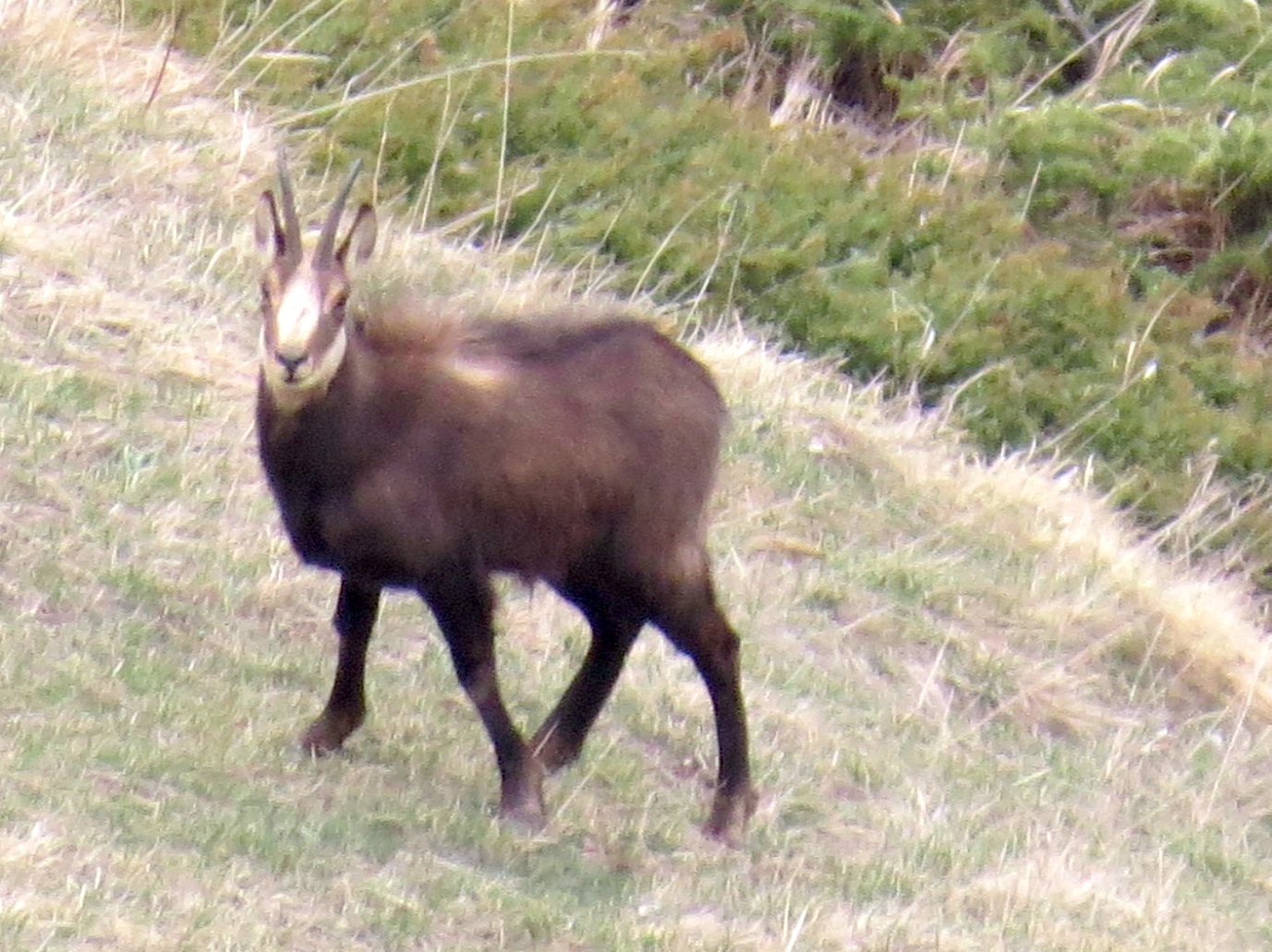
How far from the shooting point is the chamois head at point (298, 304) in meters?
5.62

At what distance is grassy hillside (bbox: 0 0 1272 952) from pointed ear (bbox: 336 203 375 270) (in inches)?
54.6

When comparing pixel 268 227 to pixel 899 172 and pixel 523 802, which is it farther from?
pixel 899 172

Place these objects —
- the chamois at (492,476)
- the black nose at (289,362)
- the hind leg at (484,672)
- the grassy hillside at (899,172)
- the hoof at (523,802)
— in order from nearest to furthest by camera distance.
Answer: the black nose at (289,362) < the chamois at (492,476) < the hind leg at (484,672) < the hoof at (523,802) < the grassy hillside at (899,172)

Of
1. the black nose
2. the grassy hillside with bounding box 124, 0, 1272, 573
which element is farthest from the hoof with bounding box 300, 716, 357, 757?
the grassy hillside with bounding box 124, 0, 1272, 573

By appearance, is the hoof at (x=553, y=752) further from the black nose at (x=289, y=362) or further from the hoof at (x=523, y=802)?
the black nose at (x=289, y=362)

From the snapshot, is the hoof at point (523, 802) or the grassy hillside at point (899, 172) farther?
the grassy hillside at point (899, 172)

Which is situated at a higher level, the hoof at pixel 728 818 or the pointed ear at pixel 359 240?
the pointed ear at pixel 359 240

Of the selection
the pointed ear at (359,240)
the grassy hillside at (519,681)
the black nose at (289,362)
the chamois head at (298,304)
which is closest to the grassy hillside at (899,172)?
the grassy hillside at (519,681)

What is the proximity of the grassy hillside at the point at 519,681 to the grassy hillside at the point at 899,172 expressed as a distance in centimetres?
56

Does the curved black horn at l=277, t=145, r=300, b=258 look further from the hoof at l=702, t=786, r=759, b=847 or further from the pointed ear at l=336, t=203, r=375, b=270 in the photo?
the hoof at l=702, t=786, r=759, b=847

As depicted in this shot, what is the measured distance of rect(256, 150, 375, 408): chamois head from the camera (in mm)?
5625

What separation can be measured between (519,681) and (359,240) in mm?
2181

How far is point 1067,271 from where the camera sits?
12.5 meters

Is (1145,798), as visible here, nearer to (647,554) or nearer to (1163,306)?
(647,554)
